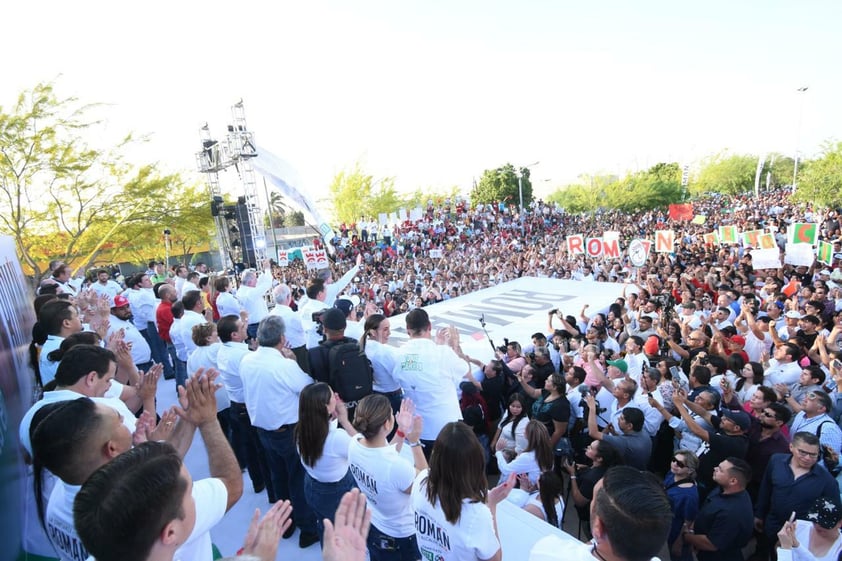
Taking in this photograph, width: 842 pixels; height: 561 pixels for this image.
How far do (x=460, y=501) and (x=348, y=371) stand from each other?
1.79 m

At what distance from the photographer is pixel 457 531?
209 centimetres

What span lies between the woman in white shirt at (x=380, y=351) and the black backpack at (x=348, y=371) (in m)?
0.24

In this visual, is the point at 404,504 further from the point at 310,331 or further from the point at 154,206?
the point at 154,206

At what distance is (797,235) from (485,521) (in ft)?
37.8

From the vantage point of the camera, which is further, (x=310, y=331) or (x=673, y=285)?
(x=673, y=285)

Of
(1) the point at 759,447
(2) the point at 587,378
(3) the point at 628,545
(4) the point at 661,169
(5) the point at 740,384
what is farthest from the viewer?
(4) the point at 661,169

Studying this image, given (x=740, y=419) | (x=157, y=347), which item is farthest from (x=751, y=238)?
(x=157, y=347)

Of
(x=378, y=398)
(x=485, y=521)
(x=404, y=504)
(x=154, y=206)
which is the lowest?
(x=404, y=504)

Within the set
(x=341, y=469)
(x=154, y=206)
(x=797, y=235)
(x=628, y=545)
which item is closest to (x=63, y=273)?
(x=341, y=469)

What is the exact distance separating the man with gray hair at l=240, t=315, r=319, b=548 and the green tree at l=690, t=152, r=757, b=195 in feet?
214

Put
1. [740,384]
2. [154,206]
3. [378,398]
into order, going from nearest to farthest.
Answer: [378,398], [740,384], [154,206]

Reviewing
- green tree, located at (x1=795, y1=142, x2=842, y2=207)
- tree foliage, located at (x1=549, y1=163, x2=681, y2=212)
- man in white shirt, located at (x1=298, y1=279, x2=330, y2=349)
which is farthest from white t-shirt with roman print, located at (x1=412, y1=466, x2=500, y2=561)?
tree foliage, located at (x1=549, y1=163, x2=681, y2=212)

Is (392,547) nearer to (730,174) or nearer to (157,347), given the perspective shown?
(157,347)

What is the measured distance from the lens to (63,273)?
7383mm
